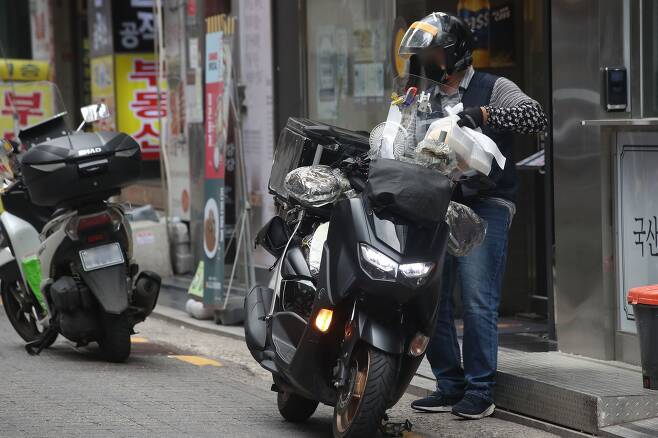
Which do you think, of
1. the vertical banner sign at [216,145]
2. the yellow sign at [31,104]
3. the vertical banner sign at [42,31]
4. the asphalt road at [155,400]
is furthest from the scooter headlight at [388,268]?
the vertical banner sign at [42,31]

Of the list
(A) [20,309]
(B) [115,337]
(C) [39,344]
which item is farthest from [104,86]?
(B) [115,337]

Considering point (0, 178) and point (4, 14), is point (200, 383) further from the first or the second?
point (4, 14)

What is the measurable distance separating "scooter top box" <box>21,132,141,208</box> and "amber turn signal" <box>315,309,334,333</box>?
114 inches

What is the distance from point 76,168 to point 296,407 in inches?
97.7

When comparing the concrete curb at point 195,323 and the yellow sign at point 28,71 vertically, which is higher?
the yellow sign at point 28,71

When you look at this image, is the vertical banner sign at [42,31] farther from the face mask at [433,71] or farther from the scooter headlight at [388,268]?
the scooter headlight at [388,268]

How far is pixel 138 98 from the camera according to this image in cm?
1675

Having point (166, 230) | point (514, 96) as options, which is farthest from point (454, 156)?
point (166, 230)

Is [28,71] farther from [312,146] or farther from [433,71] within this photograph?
[433,71]

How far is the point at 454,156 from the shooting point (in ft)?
18.1

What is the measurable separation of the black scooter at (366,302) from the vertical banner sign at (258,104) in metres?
5.40

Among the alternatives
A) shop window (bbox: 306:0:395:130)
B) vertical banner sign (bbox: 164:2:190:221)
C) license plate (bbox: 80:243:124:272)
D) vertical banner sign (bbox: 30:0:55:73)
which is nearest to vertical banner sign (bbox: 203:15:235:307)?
shop window (bbox: 306:0:395:130)

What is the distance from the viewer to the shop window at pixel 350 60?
9648 mm

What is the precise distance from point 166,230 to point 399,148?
7.66 metres
